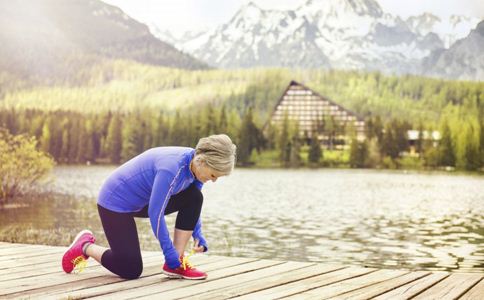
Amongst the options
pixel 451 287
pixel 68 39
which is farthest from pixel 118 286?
pixel 68 39

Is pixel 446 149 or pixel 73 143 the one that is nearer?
pixel 446 149

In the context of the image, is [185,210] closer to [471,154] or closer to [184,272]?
[184,272]

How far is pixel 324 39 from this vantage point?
23.5 metres

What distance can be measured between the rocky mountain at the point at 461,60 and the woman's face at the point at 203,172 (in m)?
14.5

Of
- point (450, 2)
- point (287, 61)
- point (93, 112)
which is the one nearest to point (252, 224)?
point (450, 2)

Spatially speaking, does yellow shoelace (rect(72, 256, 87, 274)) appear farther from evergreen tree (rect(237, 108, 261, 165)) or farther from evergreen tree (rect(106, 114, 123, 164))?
evergreen tree (rect(106, 114, 123, 164))

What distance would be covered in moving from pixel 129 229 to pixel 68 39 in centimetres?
2644

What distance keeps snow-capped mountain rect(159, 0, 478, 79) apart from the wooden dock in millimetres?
16644

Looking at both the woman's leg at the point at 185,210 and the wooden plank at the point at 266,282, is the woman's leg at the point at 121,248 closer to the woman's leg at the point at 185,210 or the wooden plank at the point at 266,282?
the woman's leg at the point at 185,210

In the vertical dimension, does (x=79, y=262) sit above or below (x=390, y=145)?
below

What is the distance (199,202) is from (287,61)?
2368 cm

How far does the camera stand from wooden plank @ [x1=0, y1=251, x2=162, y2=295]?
8.36 feet

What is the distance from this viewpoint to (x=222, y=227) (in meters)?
9.38

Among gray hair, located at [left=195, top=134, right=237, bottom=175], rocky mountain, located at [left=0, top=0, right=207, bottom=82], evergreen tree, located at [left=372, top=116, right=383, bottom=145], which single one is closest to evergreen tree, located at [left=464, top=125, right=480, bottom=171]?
evergreen tree, located at [left=372, top=116, right=383, bottom=145]
